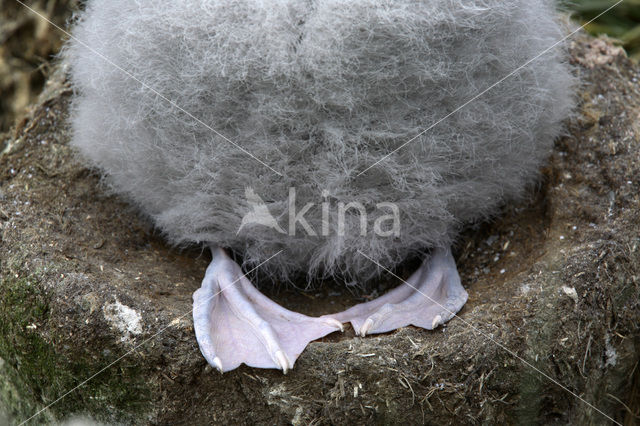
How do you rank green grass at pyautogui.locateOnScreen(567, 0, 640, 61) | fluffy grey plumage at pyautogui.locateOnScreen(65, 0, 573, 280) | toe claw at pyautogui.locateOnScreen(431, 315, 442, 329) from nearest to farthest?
→ fluffy grey plumage at pyautogui.locateOnScreen(65, 0, 573, 280), toe claw at pyautogui.locateOnScreen(431, 315, 442, 329), green grass at pyautogui.locateOnScreen(567, 0, 640, 61)

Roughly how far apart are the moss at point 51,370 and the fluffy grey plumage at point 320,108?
0.35 meters

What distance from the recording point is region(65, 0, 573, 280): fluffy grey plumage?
1169mm

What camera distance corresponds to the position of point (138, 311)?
1.28 meters

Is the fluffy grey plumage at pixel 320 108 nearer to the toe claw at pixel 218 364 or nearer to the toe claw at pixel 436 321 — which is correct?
the toe claw at pixel 436 321

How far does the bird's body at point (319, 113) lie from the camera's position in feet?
3.84

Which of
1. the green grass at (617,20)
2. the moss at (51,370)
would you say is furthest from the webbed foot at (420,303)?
the green grass at (617,20)

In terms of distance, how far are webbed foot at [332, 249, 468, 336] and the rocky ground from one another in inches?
1.3

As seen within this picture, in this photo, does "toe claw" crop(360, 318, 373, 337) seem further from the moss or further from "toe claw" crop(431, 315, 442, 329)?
the moss

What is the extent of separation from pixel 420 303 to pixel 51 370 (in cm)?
79

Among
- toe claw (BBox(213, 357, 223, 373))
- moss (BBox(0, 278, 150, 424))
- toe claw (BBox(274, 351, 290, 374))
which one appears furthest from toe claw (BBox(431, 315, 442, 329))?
moss (BBox(0, 278, 150, 424))

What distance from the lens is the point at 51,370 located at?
1.29 metres

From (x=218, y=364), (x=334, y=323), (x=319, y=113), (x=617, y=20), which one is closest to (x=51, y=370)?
(x=218, y=364)

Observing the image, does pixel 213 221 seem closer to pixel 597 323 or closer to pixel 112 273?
pixel 112 273

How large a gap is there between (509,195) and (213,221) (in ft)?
2.39
